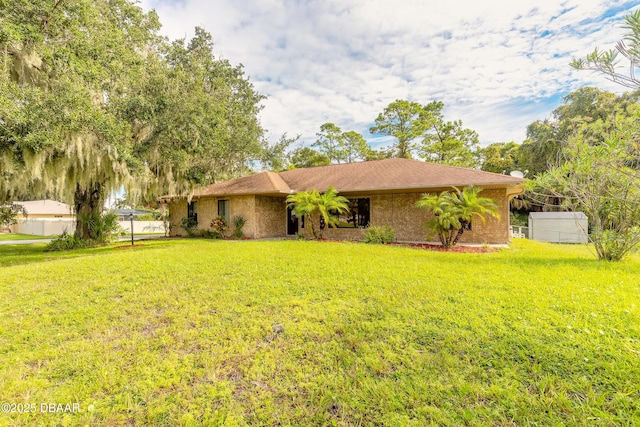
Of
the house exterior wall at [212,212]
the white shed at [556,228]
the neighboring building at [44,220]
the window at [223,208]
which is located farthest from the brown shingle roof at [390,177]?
the neighboring building at [44,220]

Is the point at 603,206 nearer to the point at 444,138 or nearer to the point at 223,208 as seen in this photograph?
the point at 223,208

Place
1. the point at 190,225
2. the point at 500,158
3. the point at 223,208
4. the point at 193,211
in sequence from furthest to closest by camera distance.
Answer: the point at 500,158, the point at 193,211, the point at 190,225, the point at 223,208

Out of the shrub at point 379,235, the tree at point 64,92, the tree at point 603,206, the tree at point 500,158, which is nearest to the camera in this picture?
the tree at point 603,206

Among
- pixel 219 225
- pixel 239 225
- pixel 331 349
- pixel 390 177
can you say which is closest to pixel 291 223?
pixel 239 225

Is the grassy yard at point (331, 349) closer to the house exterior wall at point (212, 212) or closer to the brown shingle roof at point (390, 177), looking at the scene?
the brown shingle roof at point (390, 177)

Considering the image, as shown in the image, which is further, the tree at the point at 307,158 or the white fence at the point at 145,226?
the tree at the point at 307,158

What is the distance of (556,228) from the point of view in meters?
16.2

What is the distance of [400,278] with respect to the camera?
17.7ft

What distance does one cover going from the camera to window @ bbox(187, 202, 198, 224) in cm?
1677

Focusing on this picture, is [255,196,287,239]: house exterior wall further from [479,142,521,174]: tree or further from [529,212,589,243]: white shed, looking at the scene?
[479,142,521,174]: tree

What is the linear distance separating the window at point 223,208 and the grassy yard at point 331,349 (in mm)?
9940

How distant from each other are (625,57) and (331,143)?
29.9 metres

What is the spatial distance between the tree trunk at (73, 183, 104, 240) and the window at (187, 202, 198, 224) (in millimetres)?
4510

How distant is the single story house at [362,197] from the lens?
460 inches
